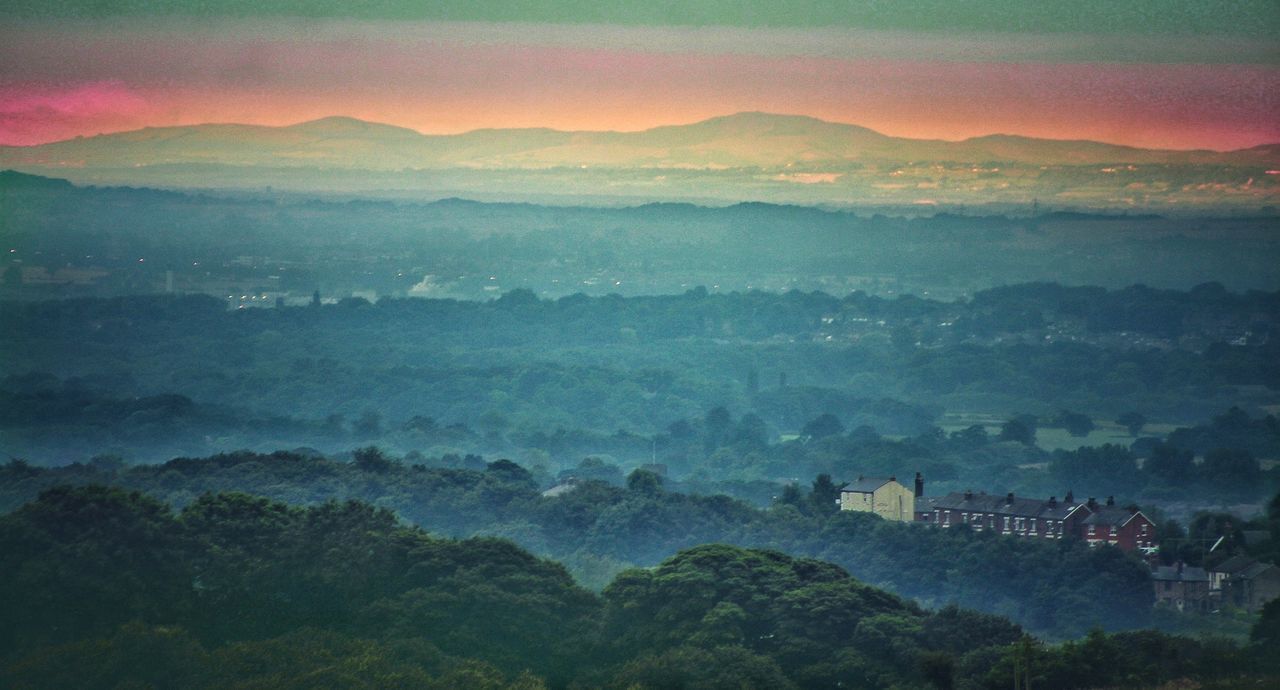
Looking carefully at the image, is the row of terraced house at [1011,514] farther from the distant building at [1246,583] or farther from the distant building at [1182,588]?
the distant building at [1246,583]

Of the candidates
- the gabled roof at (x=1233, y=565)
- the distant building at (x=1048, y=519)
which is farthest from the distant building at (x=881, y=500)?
the gabled roof at (x=1233, y=565)

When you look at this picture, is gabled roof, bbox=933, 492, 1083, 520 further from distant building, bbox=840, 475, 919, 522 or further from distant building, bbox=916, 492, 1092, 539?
distant building, bbox=840, 475, 919, 522

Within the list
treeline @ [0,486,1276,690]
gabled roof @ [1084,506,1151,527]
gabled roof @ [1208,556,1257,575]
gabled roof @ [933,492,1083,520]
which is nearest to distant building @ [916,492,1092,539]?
gabled roof @ [933,492,1083,520]

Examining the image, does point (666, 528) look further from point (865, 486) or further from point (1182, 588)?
point (1182, 588)

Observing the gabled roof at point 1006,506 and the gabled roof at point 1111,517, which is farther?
the gabled roof at point 1006,506

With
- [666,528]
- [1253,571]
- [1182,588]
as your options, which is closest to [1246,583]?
[1253,571]

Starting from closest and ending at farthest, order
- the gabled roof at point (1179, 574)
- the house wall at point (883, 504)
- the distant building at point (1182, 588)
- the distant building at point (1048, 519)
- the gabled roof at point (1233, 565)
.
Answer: the distant building at point (1182, 588) → the gabled roof at point (1233, 565) → the gabled roof at point (1179, 574) → the distant building at point (1048, 519) → the house wall at point (883, 504)
